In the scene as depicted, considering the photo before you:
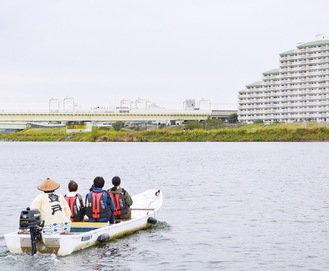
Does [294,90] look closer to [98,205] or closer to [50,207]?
[98,205]

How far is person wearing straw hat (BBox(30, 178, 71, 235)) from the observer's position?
19953 millimetres

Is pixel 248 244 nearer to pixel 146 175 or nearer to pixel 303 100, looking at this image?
pixel 146 175

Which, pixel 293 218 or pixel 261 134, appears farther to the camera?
pixel 261 134

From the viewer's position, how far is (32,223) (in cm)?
1934

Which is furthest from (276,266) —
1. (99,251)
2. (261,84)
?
(261,84)

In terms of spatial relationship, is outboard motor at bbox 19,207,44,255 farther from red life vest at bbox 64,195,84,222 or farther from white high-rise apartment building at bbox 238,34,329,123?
white high-rise apartment building at bbox 238,34,329,123

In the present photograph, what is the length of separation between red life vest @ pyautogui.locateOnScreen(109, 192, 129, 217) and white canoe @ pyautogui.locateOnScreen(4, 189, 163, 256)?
340 mm

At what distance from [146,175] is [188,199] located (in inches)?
811

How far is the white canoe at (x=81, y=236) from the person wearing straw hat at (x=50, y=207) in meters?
Answer: 0.27

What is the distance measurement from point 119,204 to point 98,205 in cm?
173

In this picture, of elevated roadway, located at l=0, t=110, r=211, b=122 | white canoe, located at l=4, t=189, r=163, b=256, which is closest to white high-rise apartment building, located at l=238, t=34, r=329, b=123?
elevated roadway, located at l=0, t=110, r=211, b=122

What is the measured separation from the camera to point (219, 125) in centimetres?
16875

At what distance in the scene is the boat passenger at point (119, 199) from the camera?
23.6 m

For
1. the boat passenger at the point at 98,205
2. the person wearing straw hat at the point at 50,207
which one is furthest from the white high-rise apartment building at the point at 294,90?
the person wearing straw hat at the point at 50,207
